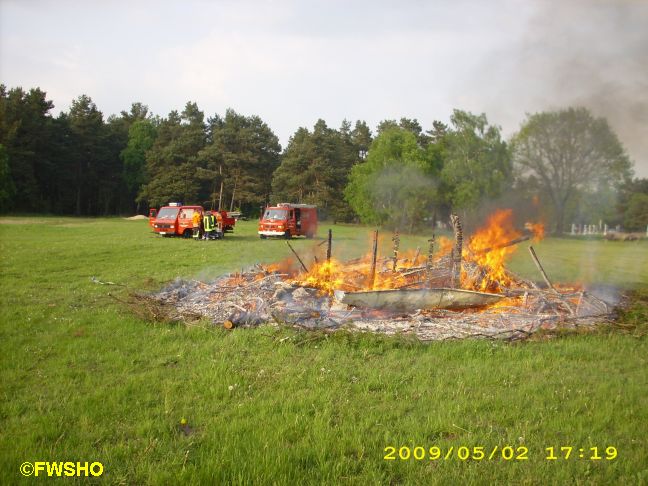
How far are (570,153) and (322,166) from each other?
42335 millimetres

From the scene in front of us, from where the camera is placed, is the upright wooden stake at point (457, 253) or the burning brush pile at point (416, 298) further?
the upright wooden stake at point (457, 253)

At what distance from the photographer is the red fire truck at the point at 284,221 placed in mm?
30781

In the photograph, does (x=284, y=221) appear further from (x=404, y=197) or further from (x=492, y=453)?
(x=492, y=453)

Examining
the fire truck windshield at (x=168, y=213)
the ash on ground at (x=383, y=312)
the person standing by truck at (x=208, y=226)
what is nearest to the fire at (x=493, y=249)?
the ash on ground at (x=383, y=312)

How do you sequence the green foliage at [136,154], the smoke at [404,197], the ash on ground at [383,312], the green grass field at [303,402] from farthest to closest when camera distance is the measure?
1. the green foliage at [136,154]
2. the smoke at [404,197]
3. the ash on ground at [383,312]
4. the green grass field at [303,402]

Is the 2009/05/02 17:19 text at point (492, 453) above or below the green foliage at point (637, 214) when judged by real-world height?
below

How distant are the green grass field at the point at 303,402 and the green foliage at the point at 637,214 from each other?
434cm

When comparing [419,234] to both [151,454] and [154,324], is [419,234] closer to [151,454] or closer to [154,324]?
[154,324]

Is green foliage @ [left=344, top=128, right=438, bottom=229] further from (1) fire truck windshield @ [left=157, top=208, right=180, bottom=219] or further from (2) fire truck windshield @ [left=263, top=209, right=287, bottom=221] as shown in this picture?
Result: (1) fire truck windshield @ [left=157, top=208, right=180, bottom=219]

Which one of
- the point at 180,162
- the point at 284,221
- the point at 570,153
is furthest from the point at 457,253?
the point at 180,162

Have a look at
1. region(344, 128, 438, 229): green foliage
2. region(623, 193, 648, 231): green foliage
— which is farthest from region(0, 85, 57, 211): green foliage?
region(623, 193, 648, 231): green foliage

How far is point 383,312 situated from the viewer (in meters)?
9.45

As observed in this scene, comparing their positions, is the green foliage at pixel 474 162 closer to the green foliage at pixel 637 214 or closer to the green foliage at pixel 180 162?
the green foliage at pixel 637 214

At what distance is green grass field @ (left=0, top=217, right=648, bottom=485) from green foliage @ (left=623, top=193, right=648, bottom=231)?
4335 mm
